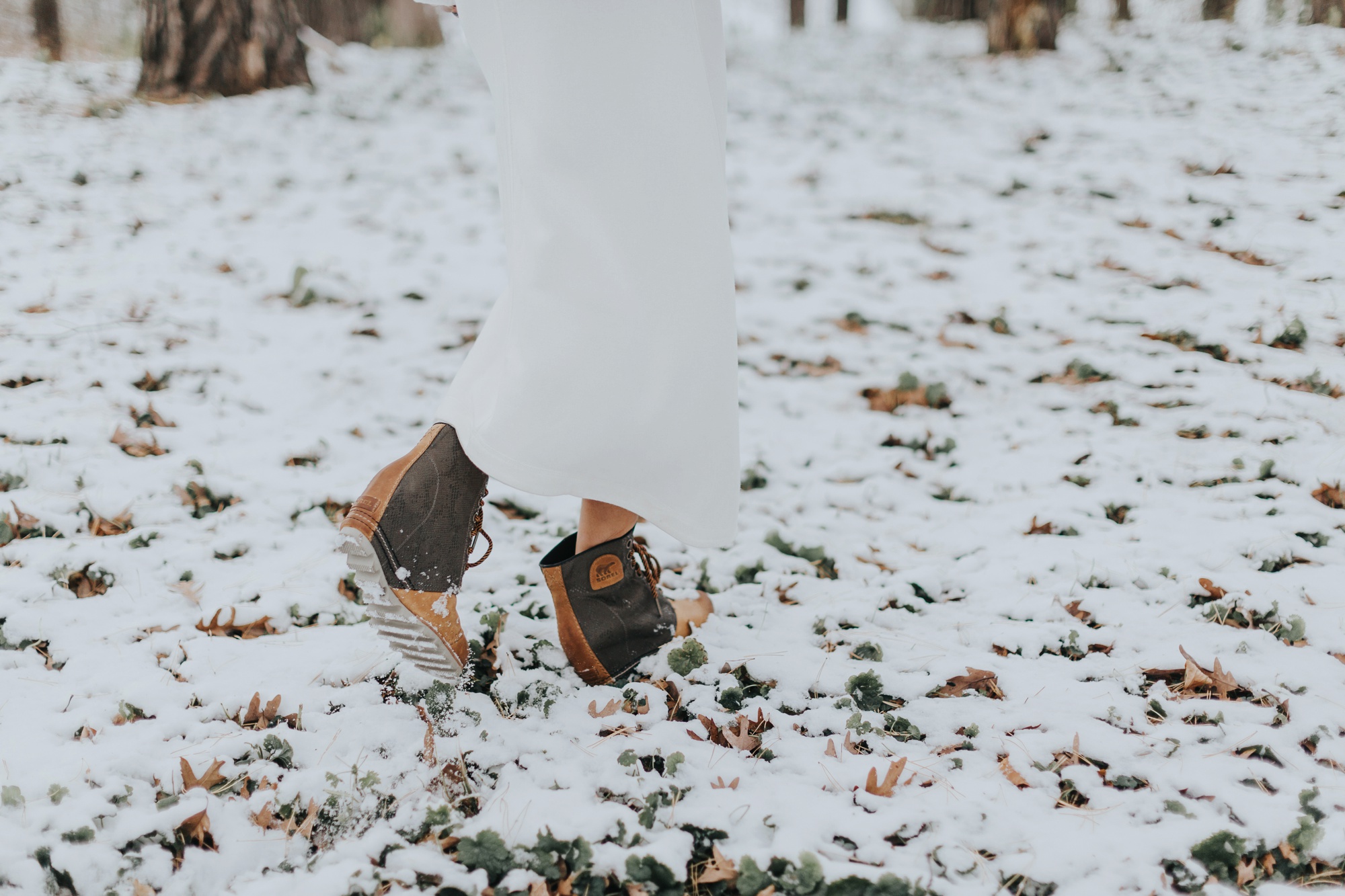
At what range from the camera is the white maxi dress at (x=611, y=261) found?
132cm

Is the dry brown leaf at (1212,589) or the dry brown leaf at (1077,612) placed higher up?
the dry brown leaf at (1212,589)

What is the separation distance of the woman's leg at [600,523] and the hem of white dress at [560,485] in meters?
0.11

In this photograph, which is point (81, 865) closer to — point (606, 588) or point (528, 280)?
point (606, 588)

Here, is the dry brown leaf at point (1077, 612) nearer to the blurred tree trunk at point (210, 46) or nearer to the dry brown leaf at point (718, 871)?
the dry brown leaf at point (718, 871)

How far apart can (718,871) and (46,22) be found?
37.5 feet

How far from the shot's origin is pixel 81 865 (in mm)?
1224

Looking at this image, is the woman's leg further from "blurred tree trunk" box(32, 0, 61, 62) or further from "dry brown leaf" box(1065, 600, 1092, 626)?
"blurred tree trunk" box(32, 0, 61, 62)

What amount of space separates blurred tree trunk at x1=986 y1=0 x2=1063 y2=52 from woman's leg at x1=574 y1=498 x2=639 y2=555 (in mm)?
8804

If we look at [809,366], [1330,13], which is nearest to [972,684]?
[809,366]

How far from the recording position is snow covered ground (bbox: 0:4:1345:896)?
1.33 meters

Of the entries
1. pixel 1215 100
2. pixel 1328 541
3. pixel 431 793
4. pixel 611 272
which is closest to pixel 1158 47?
pixel 1215 100

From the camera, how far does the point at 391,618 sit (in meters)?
1.46

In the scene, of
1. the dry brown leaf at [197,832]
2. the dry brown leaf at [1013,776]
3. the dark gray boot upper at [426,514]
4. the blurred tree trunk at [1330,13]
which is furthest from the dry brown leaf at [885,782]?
the blurred tree trunk at [1330,13]

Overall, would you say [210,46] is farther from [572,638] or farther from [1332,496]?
[1332,496]
